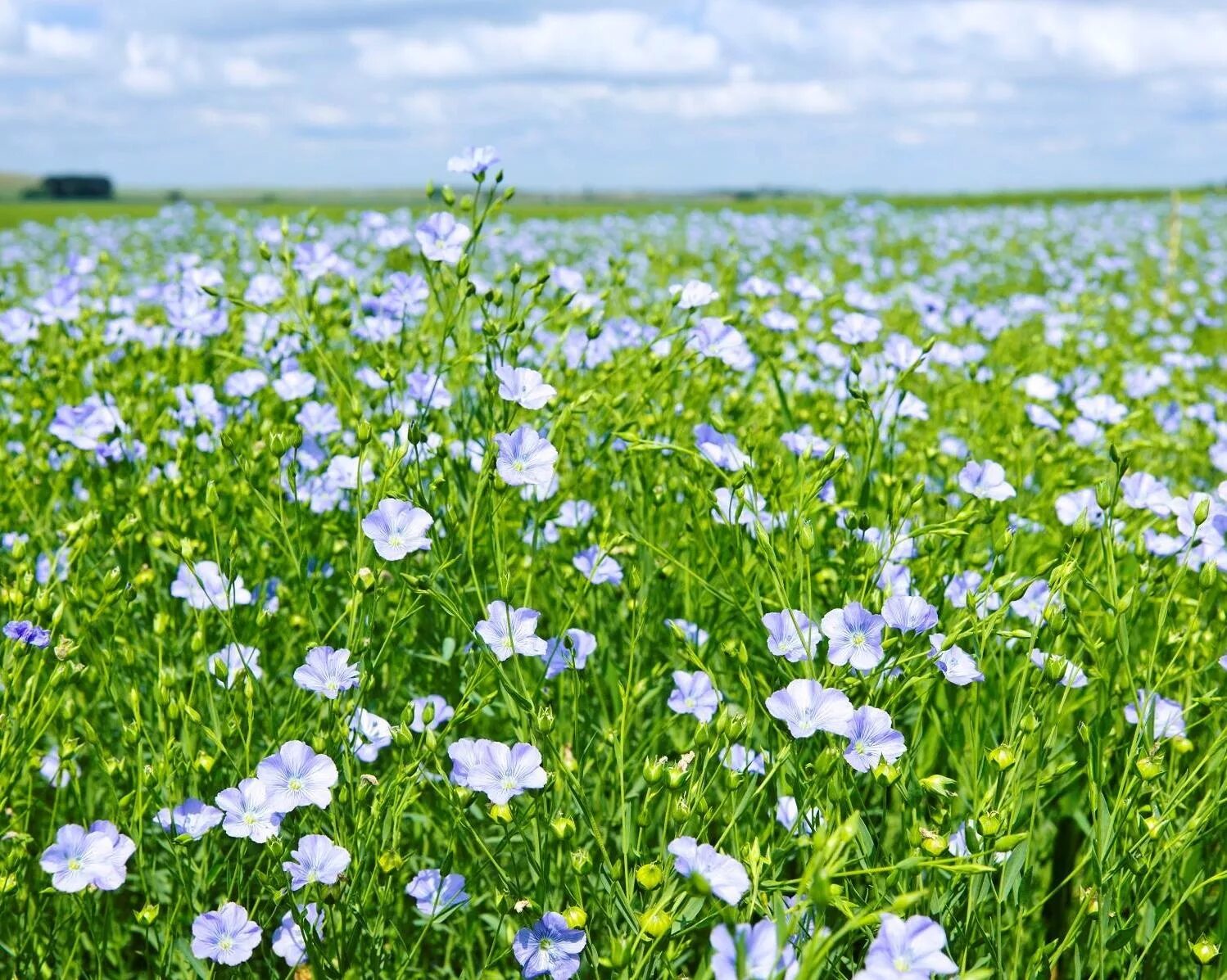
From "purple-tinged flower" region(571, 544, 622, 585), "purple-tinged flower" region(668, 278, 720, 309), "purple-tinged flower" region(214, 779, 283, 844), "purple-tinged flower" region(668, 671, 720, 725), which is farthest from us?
"purple-tinged flower" region(668, 278, 720, 309)

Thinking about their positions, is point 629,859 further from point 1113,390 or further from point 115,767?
point 1113,390

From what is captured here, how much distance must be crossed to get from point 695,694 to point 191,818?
0.80 meters

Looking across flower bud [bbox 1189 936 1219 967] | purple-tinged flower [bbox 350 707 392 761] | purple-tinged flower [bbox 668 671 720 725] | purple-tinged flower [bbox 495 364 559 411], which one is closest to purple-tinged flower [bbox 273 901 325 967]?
purple-tinged flower [bbox 350 707 392 761]

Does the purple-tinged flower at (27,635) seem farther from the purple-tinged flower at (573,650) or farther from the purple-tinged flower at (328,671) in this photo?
the purple-tinged flower at (573,650)

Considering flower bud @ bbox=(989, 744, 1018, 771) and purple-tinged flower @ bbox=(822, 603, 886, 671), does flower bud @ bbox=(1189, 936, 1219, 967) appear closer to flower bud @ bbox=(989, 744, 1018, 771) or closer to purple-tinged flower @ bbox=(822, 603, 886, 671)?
flower bud @ bbox=(989, 744, 1018, 771)

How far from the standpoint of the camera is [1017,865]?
147 cm

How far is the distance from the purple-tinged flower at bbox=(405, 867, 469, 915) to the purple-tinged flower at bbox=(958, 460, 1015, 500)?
124 cm

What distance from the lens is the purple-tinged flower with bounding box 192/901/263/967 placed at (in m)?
1.41

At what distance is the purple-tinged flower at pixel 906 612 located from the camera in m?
1.51

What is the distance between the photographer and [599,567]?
6.86 ft

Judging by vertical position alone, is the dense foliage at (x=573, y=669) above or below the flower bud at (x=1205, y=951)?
above

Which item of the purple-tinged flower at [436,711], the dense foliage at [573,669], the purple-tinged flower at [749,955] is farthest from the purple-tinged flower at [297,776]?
the purple-tinged flower at [749,955]

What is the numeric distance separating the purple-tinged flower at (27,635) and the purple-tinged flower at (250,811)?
1.45 ft

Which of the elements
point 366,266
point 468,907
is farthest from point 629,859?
point 366,266
